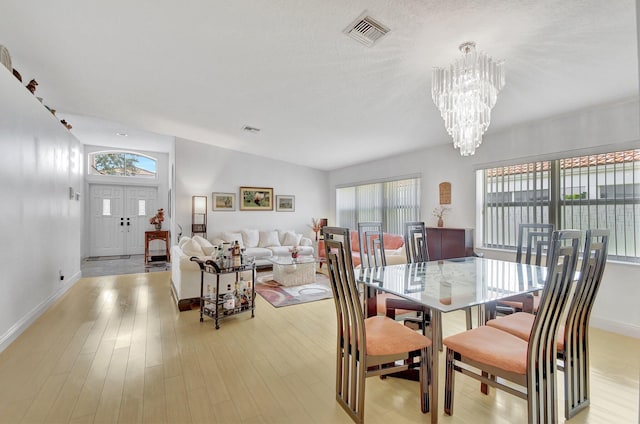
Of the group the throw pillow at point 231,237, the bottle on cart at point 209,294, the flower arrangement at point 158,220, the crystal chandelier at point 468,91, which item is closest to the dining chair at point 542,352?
the crystal chandelier at point 468,91

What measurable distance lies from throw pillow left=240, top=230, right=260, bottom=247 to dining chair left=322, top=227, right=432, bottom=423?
5.23 m

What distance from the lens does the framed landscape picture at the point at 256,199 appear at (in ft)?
23.8

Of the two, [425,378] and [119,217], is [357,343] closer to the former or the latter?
[425,378]

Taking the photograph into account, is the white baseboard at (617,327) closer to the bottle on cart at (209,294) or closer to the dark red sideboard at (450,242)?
the dark red sideboard at (450,242)

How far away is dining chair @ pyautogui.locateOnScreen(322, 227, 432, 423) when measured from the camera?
5.36 ft

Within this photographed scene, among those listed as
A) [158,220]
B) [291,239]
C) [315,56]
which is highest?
[315,56]

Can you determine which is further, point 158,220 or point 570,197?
point 158,220

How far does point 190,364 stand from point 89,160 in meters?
7.96

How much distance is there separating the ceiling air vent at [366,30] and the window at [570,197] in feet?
9.44

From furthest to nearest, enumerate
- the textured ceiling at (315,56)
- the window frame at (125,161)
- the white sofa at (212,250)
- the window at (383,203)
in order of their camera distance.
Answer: the window frame at (125,161)
the window at (383,203)
the white sofa at (212,250)
the textured ceiling at (315,56)

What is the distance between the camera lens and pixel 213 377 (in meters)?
2.21

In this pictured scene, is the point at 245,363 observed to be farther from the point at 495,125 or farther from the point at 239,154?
the point at 239,154

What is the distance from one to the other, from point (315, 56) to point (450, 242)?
319 cm

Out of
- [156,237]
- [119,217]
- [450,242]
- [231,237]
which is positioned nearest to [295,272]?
[231,237]
